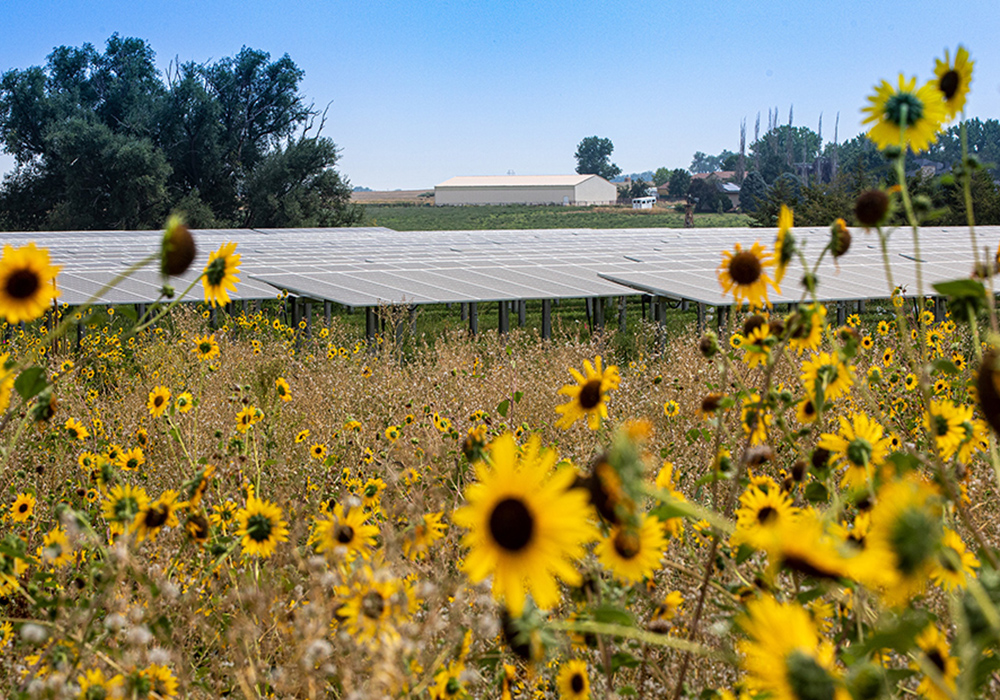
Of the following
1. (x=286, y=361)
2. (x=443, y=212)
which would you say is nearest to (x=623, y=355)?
(x=286, y=361)

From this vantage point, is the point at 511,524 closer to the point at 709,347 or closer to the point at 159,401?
the point at 709,347

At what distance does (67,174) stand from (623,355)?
83.1 feet

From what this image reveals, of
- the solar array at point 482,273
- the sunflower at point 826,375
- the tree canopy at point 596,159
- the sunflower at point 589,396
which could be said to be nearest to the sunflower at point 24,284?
the sunflower at point 589,396

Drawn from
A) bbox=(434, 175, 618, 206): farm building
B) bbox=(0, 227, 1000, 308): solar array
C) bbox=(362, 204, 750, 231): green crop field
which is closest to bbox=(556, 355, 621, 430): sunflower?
bbox=(0, 227, 1000, 308): solar array

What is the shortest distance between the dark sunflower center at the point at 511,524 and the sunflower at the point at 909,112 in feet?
2.92

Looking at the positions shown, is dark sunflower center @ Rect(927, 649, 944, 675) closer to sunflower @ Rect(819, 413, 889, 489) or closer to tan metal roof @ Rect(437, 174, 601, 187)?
sunflower @ Rect(819, 413, 889, 489)

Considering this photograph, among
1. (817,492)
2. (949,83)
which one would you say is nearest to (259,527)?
(817,492)

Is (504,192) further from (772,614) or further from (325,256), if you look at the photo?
(772,614)

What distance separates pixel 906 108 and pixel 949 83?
0.39 ft

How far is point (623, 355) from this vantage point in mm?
8508

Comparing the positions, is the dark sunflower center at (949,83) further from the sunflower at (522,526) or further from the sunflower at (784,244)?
the sunflower at (522,526)

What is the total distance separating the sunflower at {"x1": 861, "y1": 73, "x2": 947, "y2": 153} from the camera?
1.34 metres

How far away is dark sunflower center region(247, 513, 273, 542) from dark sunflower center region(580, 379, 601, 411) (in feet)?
2.26

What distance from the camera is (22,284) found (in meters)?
1.44
